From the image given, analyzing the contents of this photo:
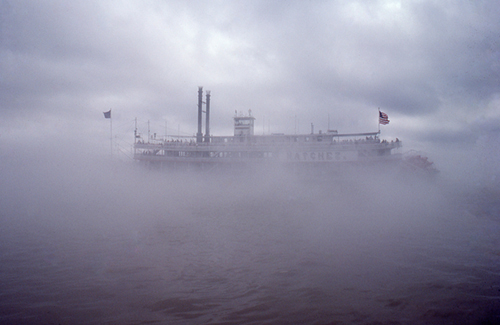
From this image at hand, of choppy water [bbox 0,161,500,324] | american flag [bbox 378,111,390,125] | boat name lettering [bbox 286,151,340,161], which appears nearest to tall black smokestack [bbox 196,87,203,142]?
boat name lettering [bbox 286,151,340,161]

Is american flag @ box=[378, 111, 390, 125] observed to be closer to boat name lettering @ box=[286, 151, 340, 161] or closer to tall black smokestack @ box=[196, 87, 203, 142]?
boat name lettering @ box=[286, 151, 340, 161]

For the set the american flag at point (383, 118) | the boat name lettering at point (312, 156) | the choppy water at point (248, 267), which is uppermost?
the american flag at point (383, 118)

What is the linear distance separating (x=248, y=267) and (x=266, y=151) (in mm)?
27819

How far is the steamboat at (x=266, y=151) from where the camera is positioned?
3278 cm

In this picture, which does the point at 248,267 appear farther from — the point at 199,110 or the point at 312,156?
the point at 199,110

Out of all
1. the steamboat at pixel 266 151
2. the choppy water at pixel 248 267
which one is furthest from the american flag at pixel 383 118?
the choppy water at pixel 248 267

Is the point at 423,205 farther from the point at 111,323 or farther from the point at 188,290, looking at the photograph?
the point at 111,323

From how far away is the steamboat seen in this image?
32.8 metres

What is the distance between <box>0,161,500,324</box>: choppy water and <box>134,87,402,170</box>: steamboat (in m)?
16.1

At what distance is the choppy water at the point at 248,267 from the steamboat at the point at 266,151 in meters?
16.1

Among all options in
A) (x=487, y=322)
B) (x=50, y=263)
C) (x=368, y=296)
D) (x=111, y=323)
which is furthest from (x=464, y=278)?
(x=50, y=263)

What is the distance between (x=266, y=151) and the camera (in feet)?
118

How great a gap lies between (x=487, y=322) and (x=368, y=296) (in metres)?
2.23

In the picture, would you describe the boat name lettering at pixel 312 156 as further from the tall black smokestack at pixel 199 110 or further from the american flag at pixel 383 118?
the tall black smokestack at pixel 199 110
